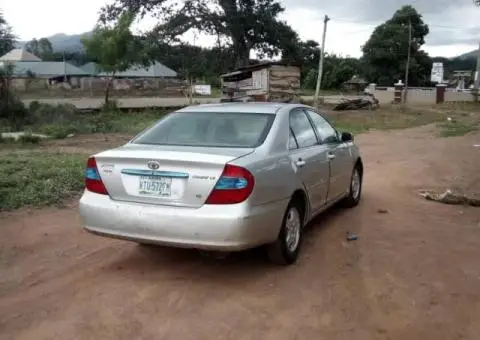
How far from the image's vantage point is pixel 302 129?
567 centimetres

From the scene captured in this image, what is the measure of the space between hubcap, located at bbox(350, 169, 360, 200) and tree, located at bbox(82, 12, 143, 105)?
19.4 m

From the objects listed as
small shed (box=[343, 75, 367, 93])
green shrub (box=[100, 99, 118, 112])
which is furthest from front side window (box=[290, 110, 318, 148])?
small shed (box=[343, 75, 367, 93])

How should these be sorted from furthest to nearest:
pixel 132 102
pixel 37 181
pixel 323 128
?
pixel 132 102, pixel 37 181, pixel 323 128

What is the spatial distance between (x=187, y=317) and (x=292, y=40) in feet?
115

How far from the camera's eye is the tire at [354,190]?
711cm

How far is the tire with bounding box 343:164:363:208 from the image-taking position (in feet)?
23.3

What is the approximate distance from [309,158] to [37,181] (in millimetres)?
4148

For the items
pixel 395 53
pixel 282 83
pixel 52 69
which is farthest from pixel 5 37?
Result: pixel 52 69

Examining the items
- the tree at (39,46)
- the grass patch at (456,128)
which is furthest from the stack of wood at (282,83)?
the tree at (39,46)

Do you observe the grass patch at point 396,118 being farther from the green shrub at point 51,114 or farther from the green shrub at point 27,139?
the green shrub at point 27,139

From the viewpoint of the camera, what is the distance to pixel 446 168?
10664mm

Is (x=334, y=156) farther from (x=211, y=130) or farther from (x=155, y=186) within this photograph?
(x=155, y=186)

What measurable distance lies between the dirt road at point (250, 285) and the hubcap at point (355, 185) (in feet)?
1.76

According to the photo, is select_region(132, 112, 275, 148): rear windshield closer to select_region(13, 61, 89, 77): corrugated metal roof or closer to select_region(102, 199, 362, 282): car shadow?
select_region(102, 199, 362, 282): car shadow
